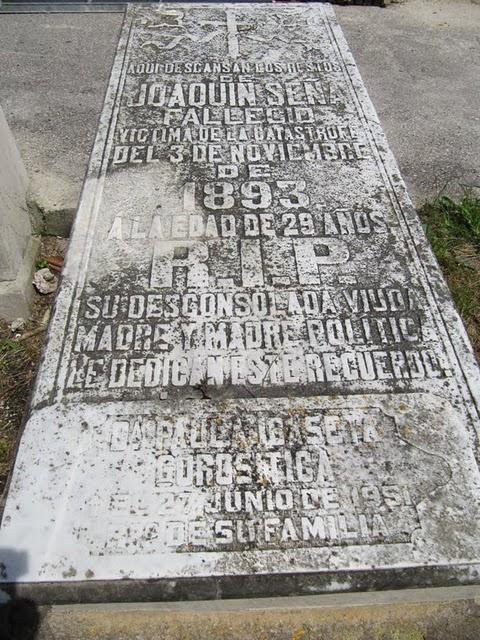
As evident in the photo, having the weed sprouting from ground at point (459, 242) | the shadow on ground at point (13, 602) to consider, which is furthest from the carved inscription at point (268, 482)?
the weed sprouting from ground at point (459, 242)

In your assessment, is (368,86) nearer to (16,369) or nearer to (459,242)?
(459,242)

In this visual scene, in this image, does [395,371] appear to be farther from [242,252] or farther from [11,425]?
[11,425]

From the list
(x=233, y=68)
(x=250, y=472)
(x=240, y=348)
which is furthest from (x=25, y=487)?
(x=233, y=68)

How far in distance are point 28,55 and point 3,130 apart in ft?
6.72

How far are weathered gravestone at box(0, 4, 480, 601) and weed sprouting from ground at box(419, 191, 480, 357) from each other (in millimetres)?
785

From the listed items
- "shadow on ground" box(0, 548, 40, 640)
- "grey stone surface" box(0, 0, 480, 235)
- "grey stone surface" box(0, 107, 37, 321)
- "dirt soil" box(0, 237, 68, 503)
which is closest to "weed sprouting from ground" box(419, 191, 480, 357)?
"grey stone surface" box(0, 0, 480, 235)

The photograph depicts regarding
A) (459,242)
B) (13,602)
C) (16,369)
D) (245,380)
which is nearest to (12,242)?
(16,369)

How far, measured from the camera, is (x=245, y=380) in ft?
6.27

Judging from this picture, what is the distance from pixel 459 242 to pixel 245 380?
1.95 m

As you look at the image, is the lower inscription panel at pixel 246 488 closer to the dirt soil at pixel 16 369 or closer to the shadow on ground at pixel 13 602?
the shadow on ground at pixel 13 602

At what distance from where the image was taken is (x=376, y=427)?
5.90 ft

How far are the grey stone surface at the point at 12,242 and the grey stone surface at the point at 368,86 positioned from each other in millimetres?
326

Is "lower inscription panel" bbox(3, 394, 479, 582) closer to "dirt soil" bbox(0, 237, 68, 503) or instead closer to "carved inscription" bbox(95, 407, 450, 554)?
"carved inscription" bbox(95, 407, 450, 554)

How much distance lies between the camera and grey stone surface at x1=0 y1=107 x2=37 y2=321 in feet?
8.89
